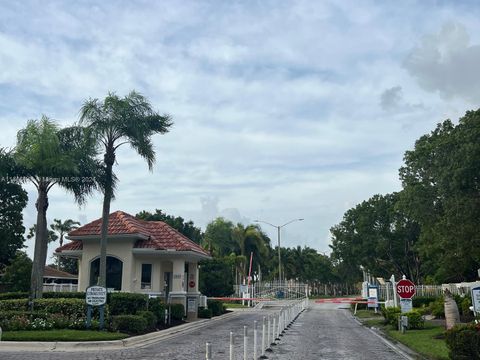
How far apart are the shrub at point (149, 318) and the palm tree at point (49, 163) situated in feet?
16.5

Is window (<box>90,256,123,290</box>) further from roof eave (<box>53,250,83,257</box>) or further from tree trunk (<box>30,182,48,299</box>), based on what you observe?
Answer: tree trunk (<box>30,182,48,299</box>)

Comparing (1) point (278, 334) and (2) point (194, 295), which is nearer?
(1) point (278, 334)

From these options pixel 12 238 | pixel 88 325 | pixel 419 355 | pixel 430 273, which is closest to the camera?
pixel 419 355

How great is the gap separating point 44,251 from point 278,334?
41.9 feet

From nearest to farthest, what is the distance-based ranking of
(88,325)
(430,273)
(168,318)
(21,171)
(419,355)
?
(419,355) < (88,325) < (21,171) < (168,318) < (430,273)

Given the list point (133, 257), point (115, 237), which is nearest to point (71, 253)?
point (115, 237)

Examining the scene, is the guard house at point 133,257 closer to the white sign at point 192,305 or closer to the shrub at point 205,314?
the white sign at point 192,305

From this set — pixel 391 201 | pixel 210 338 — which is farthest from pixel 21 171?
pixel 391 201

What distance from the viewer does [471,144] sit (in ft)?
81.8

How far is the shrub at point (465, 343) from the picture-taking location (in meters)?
12.1

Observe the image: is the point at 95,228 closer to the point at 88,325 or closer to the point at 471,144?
the point at 88,325

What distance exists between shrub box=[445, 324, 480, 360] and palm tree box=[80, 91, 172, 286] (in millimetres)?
15951

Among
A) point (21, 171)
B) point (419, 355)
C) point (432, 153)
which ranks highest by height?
point (432, 153)

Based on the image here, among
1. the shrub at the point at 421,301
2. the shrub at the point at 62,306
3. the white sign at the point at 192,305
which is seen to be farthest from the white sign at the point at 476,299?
the shrub at the point at 421,301
